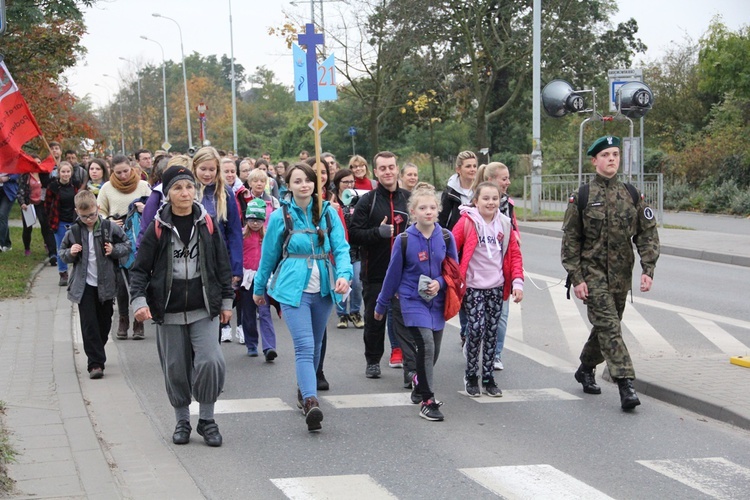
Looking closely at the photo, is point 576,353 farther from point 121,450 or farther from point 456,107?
point 456,107

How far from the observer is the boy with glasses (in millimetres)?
8711

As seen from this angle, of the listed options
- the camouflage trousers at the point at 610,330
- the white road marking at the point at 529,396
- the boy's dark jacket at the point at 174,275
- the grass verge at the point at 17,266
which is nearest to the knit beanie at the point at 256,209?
the white road marking at the point at 529,396

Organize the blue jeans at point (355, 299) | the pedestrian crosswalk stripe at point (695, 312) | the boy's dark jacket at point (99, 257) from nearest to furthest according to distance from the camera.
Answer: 1. the boy's dark jacket at point (99, 257)
2. the pedestrian crosswalk stripe at point (695, 312)
3. the blue jeans at point (355, 299)

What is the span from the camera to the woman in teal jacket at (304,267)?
7000 mm

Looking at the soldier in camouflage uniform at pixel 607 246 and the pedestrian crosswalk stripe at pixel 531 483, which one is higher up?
the soldier in camouflage uniform at pixel 607 246

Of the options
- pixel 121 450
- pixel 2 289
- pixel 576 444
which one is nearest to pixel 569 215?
pixel 576 444

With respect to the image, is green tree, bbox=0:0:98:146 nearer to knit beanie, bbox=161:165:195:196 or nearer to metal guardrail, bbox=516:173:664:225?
knit beanie, bbox=161:165:195:196

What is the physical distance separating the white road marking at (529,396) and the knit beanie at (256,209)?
2.94 m

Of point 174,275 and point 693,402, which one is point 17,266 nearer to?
point 174,275

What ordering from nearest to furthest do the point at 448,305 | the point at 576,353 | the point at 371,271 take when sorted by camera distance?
1. the point at 448,305
2. the point at 371,271
3. the point at 576,353

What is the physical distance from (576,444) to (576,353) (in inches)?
129

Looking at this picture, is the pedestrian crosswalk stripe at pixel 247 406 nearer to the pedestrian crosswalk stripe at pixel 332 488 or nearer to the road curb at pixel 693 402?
the pedestrian crosswalk stripe at pixel 332 488

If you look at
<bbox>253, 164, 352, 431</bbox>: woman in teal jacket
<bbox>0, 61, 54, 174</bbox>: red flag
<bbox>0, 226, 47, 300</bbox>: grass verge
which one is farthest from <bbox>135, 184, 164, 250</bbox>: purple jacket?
<bbox>0, 226, 47, 300</bbox>: grass verge

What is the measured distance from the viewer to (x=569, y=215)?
754cm
